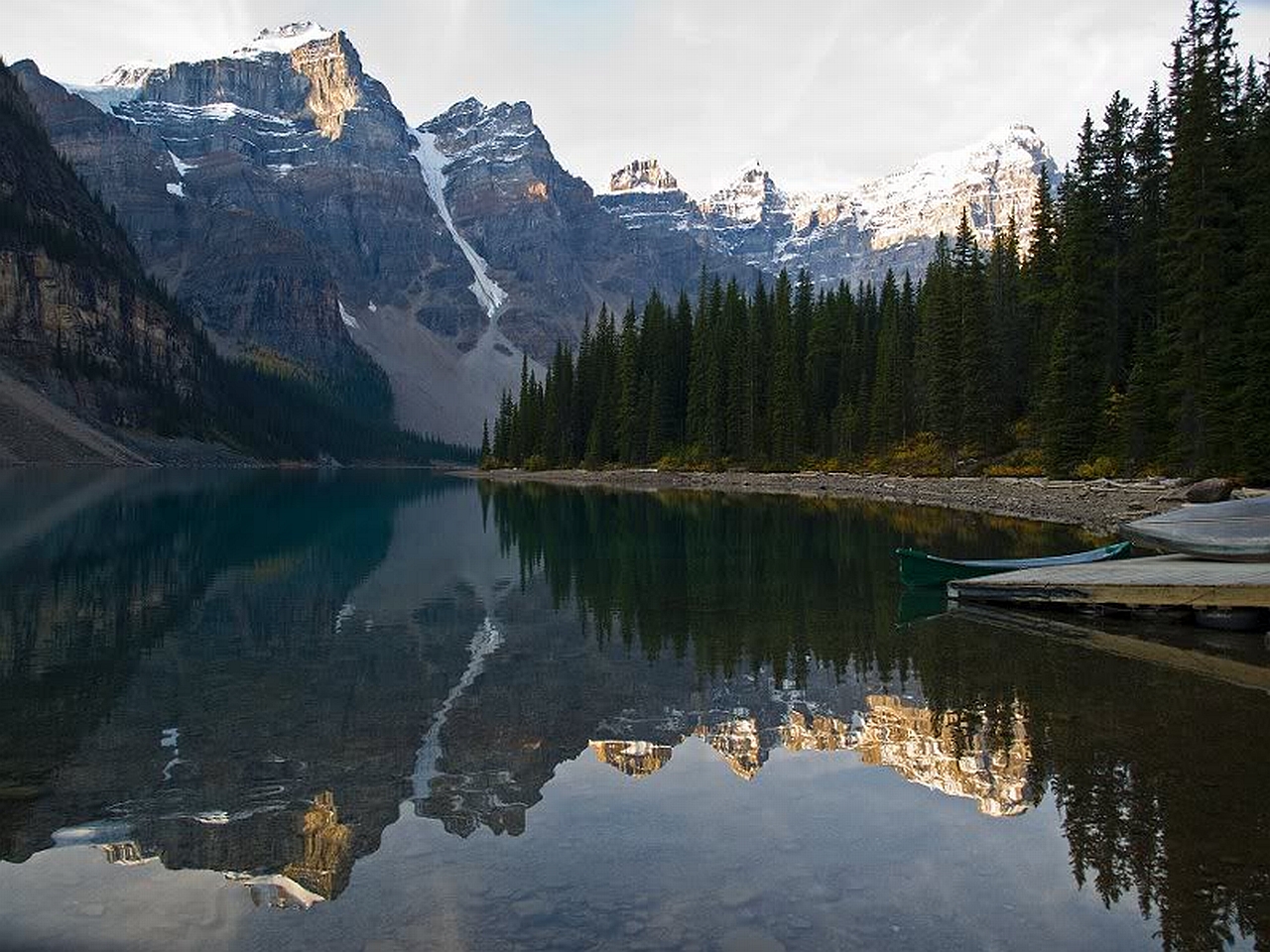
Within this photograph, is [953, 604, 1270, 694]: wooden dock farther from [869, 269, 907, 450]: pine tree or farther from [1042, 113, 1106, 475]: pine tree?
[869, 269, 907, 450]: pine tree

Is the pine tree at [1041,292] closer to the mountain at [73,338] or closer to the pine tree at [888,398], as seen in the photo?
the pine tree at [888,398]

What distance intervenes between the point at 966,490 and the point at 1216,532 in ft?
117

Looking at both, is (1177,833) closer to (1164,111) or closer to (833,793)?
(833,793)

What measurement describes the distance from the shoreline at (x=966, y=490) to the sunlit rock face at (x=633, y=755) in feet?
75.3

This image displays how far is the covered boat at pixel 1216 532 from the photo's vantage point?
20000 mm

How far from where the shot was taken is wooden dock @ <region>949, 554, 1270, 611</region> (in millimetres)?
17406

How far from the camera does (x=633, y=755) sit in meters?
11.0

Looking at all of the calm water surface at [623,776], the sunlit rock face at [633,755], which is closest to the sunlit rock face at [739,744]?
the calm water surface at [623,776]

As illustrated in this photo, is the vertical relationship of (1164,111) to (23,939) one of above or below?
above

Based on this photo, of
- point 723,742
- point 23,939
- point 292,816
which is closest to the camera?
point 23,939

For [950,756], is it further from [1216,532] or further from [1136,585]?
[1216,532]

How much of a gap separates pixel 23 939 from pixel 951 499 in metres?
53.0

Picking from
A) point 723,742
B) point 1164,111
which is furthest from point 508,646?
point 1164,111

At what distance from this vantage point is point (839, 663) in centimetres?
1538
